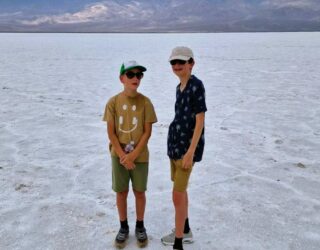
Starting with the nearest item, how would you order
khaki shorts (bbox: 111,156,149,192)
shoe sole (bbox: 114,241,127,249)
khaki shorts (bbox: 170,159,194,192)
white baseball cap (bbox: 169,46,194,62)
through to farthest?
1. white baseball cap (bbox: 169,46,194,62)
2. khaki shorts (bbox: 170,159,194,192)
3. khaki shorts (bbox: 111,156,149,192)
4. shoe sole (bbox: 114,241,127,249)

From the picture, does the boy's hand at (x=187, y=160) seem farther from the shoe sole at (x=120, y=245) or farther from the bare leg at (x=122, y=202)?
the shoe sole at (x=120, y=245)

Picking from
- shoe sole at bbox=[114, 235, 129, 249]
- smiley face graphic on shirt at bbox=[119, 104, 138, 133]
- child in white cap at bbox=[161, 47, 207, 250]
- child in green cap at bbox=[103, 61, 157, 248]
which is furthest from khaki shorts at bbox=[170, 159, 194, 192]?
shoe sole at bbox=[114, 235, 129, 249]

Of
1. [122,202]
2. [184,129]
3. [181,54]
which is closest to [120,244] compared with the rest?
[122,202]

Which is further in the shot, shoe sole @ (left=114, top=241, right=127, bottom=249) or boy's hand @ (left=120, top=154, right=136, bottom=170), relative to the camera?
shoe sole @ (left=114, top=241, right=127, bottom=249)

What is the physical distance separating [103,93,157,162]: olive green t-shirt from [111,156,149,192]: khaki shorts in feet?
0.55

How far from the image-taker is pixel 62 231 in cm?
311

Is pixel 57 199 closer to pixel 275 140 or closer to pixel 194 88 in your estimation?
pixel 194 88

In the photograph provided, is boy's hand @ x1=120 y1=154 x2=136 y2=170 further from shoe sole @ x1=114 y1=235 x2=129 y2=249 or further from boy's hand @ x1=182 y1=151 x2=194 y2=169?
shoe sole @ x1=114 y1=235 x2=129 y2=249

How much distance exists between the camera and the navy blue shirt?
2496mm

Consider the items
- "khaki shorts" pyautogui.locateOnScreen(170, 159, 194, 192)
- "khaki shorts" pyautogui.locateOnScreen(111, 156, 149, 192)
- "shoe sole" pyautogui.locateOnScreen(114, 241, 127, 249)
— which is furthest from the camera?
"shoe sole" pyautogui.locateOnScreen(114, 241, 127, 249)

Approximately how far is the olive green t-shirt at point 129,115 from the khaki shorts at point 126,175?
0.17m

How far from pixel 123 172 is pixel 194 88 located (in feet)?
2.58

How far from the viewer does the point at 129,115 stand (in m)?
2.67

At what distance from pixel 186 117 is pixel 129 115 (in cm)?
39
